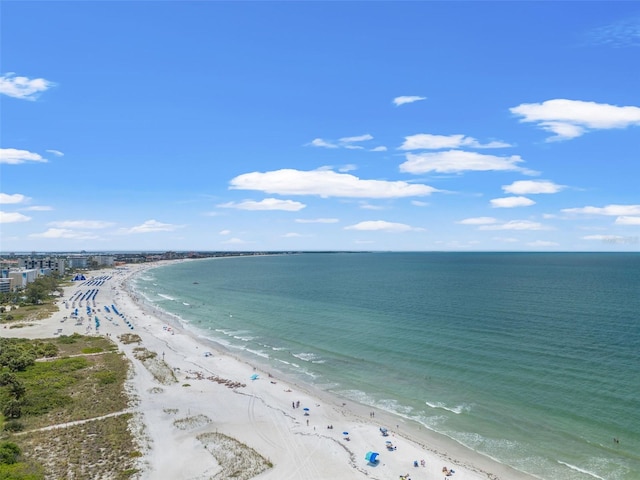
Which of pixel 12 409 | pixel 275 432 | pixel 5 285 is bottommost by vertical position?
pixel 275 432

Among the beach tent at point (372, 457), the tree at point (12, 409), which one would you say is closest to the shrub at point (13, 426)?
the tree at point (12, 409)

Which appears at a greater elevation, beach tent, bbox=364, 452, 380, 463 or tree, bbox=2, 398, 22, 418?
tree, bbox=2, 398, 22, 418

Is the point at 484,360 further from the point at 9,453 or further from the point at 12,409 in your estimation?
the point at 12,409

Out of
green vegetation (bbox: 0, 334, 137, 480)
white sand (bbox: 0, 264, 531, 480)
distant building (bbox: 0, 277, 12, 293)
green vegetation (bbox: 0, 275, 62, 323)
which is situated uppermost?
distant building (bbox: 0, 277, 12, 293)

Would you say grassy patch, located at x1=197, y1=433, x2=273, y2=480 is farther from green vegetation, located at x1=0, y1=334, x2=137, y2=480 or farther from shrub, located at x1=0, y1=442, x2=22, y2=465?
shrub, located at x1=0, y1=442, x2=22, y2=465

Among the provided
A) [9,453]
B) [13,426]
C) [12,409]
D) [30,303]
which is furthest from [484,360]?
[30,303]

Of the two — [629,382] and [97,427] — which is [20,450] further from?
[629,382]

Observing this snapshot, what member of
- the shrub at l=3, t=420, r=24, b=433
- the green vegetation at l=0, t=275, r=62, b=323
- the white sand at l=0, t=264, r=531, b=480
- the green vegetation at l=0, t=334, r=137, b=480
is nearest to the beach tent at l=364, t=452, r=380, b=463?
the white sand at l=0, t=264, r=531, b=480

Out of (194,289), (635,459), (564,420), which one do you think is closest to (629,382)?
(564,420)
